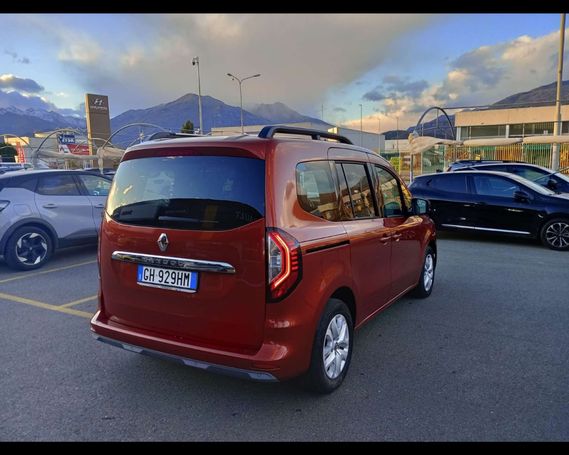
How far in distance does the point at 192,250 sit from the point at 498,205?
8050 mm

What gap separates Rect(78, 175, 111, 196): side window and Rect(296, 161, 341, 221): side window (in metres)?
6.24

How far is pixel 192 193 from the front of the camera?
301 cm

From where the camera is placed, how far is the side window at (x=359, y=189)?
3.69 meters

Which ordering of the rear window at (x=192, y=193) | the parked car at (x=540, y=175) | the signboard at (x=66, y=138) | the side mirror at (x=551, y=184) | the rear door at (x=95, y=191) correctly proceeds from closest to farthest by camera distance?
the rear window at (x=192, y=193)
the rear door at (x=95, y=191)
the side mirror at (x=551, y=184)
the parked car at (x=540, y=175)
the signboard at (x=66, y=138)

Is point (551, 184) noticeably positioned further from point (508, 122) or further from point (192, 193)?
point (508, 122)

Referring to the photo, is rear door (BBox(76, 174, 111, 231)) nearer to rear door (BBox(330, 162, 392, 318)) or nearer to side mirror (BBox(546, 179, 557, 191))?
rear door (BBox(330, 162, 392, 318))

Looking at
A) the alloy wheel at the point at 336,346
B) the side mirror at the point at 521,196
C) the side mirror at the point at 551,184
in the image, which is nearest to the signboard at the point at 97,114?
the side mirror at the point at 551,184

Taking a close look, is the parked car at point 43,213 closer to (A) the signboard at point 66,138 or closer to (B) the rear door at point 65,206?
(B) the rear door at point 65,206

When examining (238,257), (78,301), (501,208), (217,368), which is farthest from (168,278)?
(501,208)

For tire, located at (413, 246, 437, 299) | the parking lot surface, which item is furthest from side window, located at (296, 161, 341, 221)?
tire, located at (413, 246, 437, 299)

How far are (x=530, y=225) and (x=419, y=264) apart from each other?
506cm

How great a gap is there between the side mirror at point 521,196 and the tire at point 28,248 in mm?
8981
